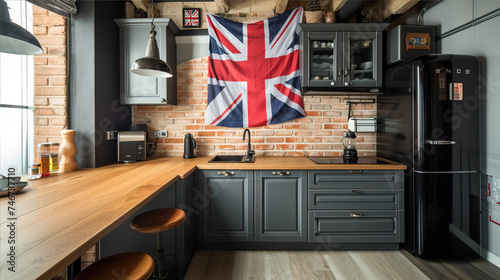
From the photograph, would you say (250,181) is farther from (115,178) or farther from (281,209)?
(115,178)

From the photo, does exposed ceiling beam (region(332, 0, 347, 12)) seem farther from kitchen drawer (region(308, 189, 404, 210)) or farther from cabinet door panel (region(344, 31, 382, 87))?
kitchen drawer (region(308, 189, 404, 210))

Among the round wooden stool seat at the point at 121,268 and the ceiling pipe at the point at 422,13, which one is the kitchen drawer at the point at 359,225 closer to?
the round wooden stool seat at the point at 121,268

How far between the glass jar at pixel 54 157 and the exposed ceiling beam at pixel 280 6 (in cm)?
254

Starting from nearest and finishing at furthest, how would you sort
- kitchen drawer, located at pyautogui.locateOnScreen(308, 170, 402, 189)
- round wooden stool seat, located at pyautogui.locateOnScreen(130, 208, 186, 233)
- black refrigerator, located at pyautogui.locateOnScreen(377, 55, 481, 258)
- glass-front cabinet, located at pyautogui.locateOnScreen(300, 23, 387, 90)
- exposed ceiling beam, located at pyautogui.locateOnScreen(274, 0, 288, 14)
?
1. round wooden stool seat, located at pyautogui.locateOnScreen(130, 208, 186, 233)
2. black refrigerator, located at pyautogui.locateOnScreen(377, 55, 481, 258)
3. kitchen drawer, located at pyautogui.locateOnScreen(308, 170, 402, 189)
4. glass-front cabinet, located at pyautogui.locateOnScreen(300, 23, 387, 90)
5. exposed ceiling beam, located at pyautogui.locateOnScreen(274, 0, 288, 14)

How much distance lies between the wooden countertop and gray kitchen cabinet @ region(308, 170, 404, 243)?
126 cm

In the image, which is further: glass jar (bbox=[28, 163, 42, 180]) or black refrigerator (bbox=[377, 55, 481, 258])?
black refrigerator (bbox=[377, 55, 481, 258])

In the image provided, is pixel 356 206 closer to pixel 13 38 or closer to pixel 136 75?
pixel 136 75

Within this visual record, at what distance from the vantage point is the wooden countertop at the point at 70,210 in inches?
28.2

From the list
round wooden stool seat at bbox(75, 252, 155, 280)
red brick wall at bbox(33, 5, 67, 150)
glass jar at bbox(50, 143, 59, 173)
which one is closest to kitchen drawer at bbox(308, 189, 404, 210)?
round wooden stool seat at bbox(75, 252, 155, 280)

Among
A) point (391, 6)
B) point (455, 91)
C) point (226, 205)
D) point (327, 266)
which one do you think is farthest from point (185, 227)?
point (391, 6)

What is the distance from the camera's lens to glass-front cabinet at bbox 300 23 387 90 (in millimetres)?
2496

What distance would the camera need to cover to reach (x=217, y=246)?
92.5 inches

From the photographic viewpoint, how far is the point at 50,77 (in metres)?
2.06

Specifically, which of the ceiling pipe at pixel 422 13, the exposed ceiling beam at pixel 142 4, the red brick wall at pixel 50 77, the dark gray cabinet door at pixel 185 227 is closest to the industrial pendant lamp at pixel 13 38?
the red brick wall at pixel 50 77
